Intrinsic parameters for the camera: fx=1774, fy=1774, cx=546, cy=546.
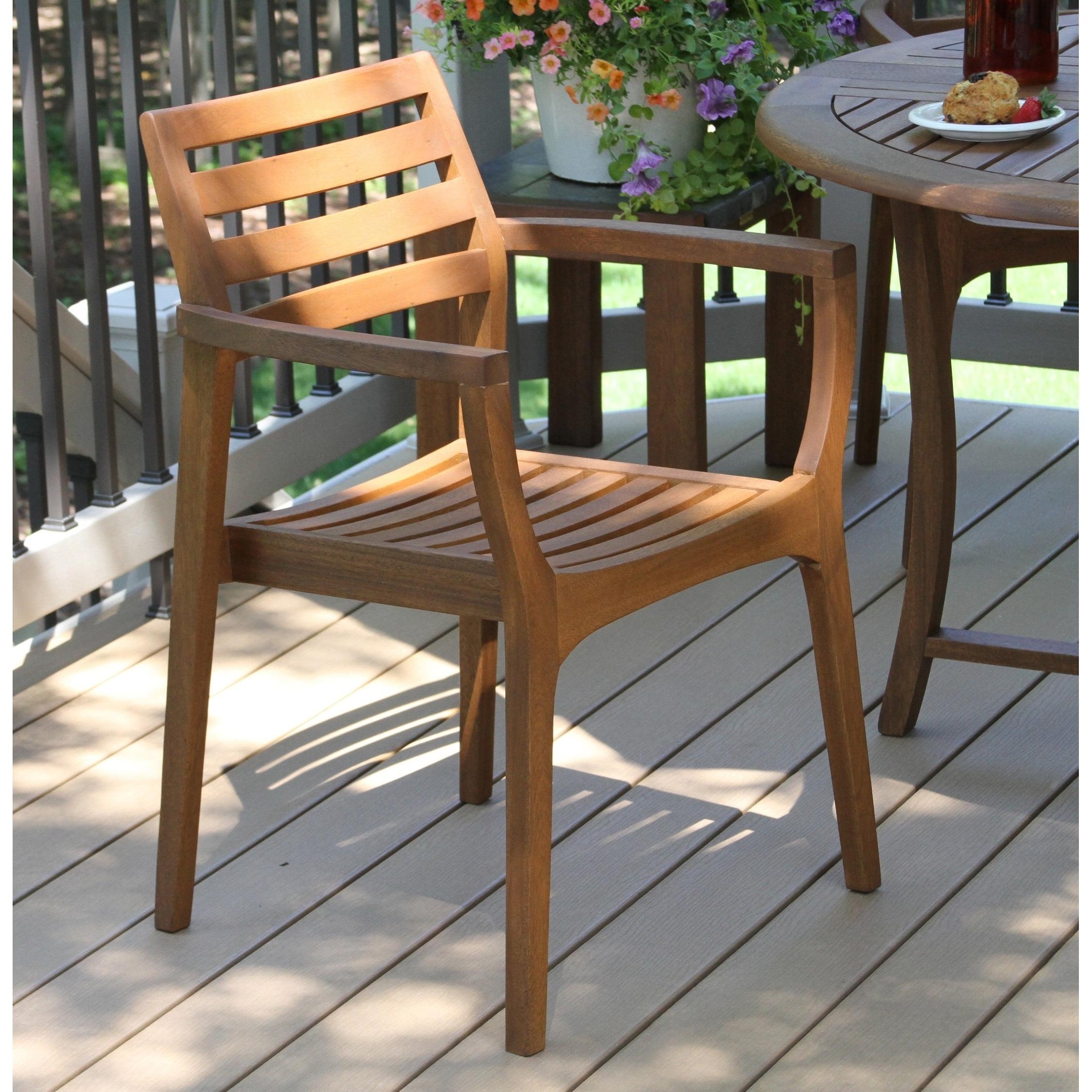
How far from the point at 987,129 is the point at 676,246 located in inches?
13.0

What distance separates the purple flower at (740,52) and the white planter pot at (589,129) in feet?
0.34

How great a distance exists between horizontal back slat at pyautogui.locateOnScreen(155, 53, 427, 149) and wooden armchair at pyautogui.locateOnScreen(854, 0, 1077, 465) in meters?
0.68

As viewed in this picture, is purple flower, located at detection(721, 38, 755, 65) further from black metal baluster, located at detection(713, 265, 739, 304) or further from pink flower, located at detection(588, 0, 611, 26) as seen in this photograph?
black metal baluster, located at detection(713, 265, 739, 304)

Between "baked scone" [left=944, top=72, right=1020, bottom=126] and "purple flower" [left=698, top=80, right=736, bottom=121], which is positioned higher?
"baked scone" [left=944, top=72, right=1020, bottom=126]

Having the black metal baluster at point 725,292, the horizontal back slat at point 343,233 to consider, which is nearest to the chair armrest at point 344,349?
the horizontal back slat at point 343,233

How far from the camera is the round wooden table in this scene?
1.66m

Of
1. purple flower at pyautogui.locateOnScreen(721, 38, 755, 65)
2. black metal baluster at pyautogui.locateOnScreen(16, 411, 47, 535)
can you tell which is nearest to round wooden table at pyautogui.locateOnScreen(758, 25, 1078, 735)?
purple flower at pyautogui.locateOnScreen(721, 38, 755, 65)

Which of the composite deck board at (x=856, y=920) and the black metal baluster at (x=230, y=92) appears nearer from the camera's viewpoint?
the composite deck board at (x=856, y=920)

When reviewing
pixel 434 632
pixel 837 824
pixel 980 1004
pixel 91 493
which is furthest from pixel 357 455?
pixel 980 1004

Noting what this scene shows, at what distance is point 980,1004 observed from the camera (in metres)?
1.72

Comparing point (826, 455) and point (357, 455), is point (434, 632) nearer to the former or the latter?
point (826, 455)

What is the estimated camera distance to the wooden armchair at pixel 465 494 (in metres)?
1.55

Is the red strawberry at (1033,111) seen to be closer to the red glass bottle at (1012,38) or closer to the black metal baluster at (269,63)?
the red glass bottle at (1012,38)

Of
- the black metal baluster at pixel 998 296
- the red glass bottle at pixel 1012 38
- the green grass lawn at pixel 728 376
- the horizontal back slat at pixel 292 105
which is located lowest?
the green grass lawn at pixel 728 376
